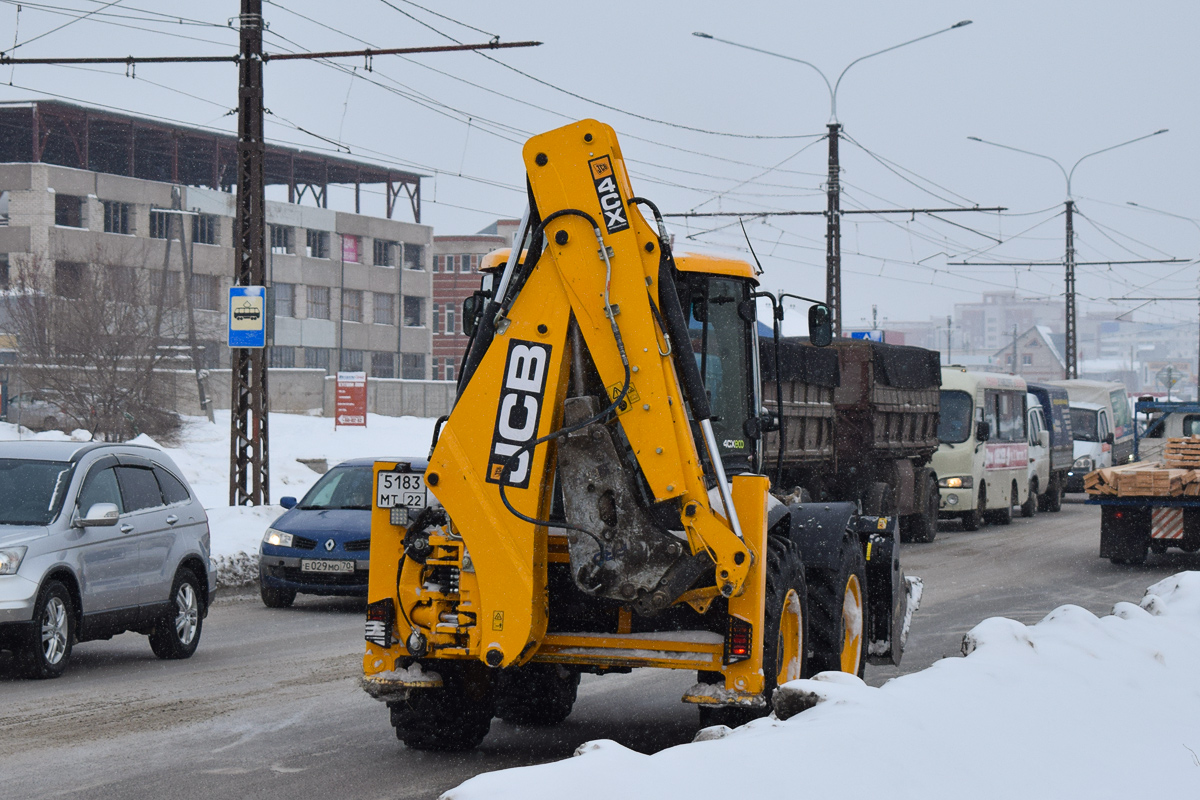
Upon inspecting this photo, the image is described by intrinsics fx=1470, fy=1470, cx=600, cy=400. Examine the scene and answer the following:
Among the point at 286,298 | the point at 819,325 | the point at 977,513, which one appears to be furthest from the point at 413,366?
the point at 819,325

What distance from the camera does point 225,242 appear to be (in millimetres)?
73562

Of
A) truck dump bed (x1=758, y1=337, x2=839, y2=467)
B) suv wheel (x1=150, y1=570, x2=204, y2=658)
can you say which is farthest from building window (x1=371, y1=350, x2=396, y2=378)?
suv wheel (x1=150, y1=570, x2=204, y2=658)

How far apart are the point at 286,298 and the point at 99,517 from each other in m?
68.7

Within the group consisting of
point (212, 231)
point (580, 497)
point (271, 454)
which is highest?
→ point (212, 231)

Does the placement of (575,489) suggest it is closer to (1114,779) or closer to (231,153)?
(1114,779)

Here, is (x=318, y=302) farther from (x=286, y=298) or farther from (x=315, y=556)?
(x=315, y=556)

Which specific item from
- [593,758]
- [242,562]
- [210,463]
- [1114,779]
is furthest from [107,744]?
[210,463]

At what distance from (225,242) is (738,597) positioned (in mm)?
70081

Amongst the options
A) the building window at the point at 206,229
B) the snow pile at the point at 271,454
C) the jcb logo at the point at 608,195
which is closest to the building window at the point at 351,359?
the building window at the point at 206,229

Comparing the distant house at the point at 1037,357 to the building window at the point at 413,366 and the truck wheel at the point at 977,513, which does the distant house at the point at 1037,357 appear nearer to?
the building window at the point at 413,366

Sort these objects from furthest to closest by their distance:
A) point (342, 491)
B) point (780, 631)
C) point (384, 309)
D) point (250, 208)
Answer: point (384, 309) < point (250, 208) < point (342, 491) < point (780, 631)

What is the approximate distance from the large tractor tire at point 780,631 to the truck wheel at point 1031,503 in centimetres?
2421

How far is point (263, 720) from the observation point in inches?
344

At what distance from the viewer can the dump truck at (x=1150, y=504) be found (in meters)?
19.1
